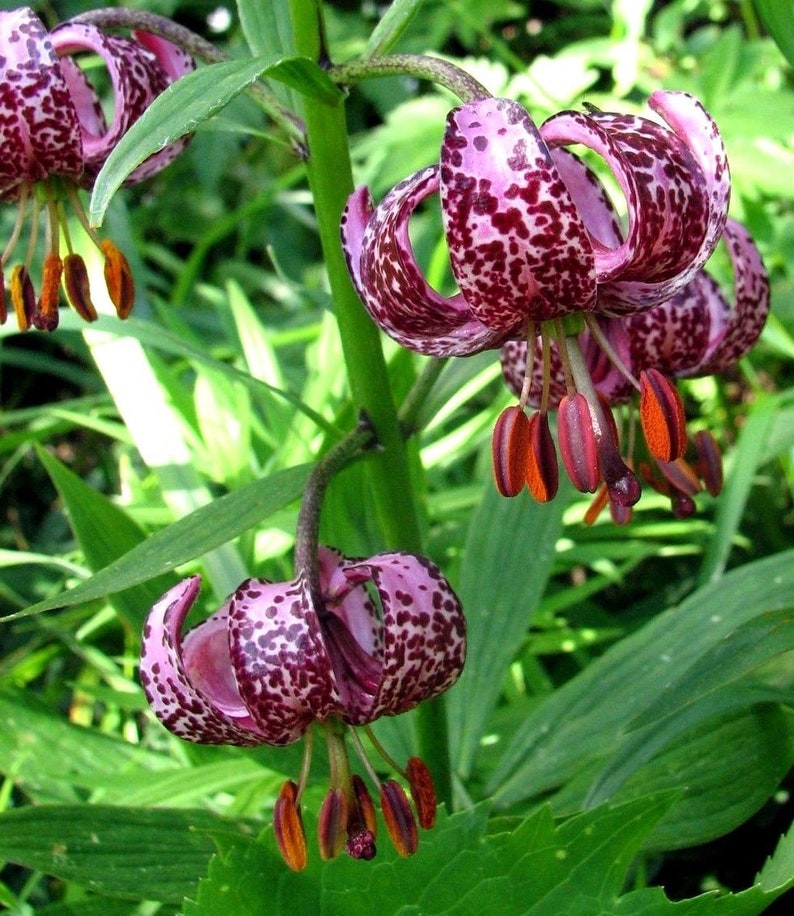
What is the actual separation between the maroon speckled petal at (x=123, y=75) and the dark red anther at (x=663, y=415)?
382mm

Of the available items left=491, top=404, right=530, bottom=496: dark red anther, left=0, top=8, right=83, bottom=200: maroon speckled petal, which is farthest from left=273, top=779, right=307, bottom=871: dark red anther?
left=0, top=8, right=83, bottom=200: maroon speckled petal

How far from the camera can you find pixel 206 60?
2.72 feet

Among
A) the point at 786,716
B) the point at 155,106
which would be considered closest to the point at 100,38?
the point at 155,106

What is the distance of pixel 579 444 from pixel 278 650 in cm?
22

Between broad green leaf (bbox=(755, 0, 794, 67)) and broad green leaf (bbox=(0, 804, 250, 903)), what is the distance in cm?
67

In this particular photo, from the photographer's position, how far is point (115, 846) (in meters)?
0.94

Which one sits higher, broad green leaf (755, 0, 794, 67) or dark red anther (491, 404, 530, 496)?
broad green leaf (755, 0, 794, 67)

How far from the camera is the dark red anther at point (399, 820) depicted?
0.78 metres

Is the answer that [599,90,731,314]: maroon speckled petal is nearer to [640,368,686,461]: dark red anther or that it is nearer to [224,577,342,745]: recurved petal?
[640,368,686,461]: dark red anther

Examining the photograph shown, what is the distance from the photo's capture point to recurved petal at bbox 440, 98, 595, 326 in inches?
24.3

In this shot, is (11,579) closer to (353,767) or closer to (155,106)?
(353,767)

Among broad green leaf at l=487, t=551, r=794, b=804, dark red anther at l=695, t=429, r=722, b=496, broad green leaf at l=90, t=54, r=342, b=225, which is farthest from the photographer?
broad green leaf at l=487, t=551, r=794, b=804

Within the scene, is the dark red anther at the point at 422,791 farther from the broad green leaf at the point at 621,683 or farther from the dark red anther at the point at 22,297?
the dark red anther at the point at 22,297

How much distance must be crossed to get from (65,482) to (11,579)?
24.8 inches
